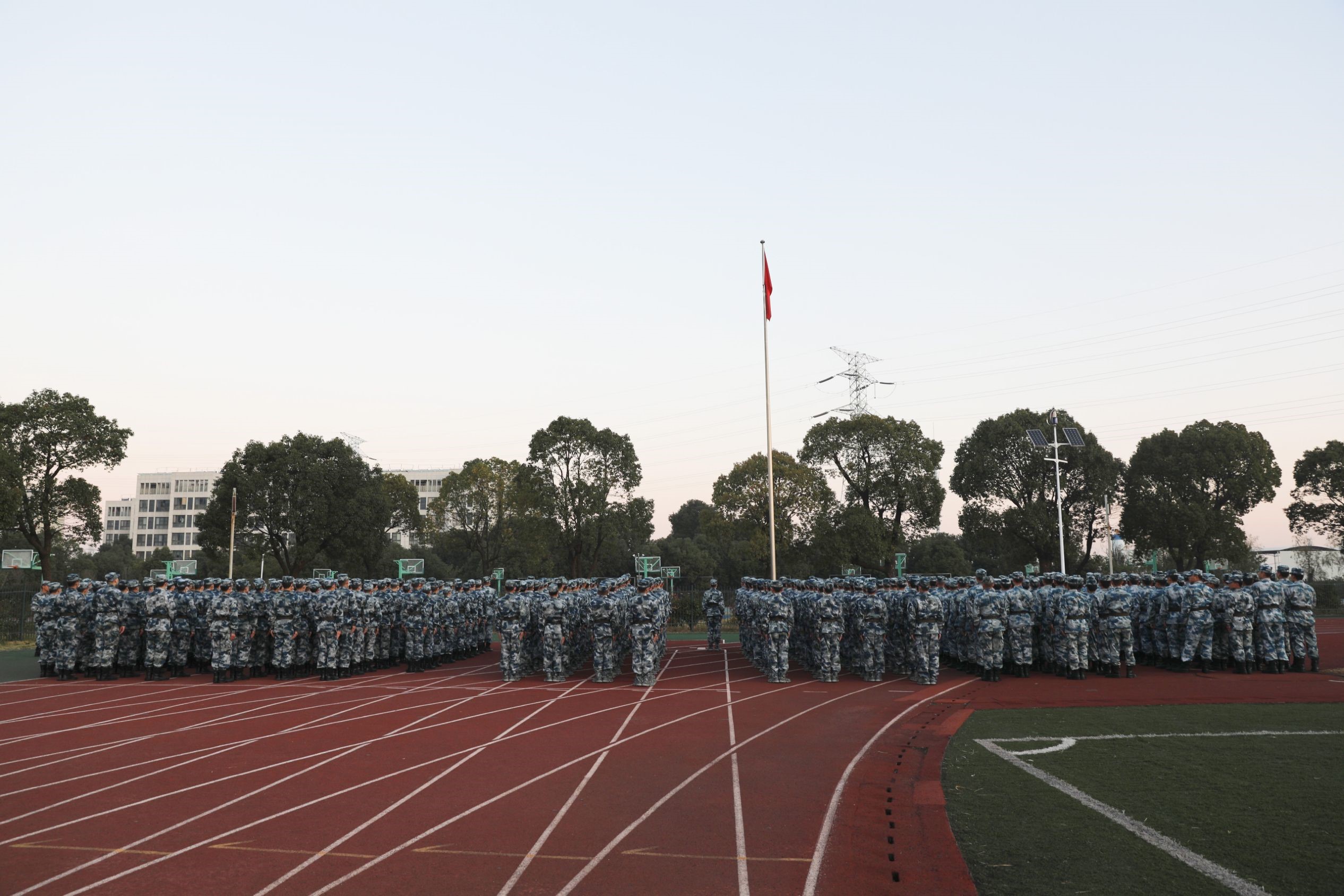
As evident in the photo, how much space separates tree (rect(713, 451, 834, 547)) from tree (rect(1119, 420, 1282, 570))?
58.0 feet

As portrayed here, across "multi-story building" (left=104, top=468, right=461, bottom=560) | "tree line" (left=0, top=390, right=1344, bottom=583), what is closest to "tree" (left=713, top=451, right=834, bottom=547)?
"tree line" (left=0, top=390, right=1344, bottom=583)

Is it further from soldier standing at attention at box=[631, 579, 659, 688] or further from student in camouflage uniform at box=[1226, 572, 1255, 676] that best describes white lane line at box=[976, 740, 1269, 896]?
student in camouflage uniform at box=[1226, 572, 1255, 676]

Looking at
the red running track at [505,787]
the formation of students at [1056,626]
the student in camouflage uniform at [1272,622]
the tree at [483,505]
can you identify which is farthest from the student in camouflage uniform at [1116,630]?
the tree at [483,505]

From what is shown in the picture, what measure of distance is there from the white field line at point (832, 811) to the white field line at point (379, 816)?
3765mm

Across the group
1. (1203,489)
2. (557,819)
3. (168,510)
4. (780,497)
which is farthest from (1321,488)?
(168,510)

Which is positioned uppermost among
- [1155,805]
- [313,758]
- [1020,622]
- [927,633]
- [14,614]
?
[1020,622]

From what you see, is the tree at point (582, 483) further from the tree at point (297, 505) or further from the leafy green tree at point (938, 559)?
the leafy green tree at point (938, 559)

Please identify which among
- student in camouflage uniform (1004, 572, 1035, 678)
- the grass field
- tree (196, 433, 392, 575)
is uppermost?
tree (196, 433, 392, 575)

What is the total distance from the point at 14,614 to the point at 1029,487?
44.0 metres

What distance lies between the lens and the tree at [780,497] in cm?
3994

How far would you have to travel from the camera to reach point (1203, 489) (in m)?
43.1

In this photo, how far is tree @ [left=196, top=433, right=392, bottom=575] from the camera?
39.1 m

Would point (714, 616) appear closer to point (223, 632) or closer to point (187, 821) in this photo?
point (223, 632)

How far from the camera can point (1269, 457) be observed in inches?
1706
